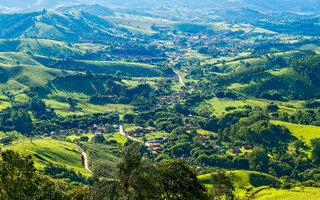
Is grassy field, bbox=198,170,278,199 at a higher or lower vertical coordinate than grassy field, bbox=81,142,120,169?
higher

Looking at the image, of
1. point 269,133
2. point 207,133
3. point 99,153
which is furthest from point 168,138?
point 269,133

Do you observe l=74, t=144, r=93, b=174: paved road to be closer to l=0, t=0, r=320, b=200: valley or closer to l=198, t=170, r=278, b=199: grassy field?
l=0, t=0, r=320, b=200: valley

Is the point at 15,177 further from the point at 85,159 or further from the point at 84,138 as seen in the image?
the point at 84,138


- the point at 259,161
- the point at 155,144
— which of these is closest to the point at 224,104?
the point at 155,144

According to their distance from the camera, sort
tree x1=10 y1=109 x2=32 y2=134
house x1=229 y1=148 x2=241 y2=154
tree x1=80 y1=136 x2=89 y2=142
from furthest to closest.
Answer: tree x1=10 y1=109 x2=32 y2=134 → tree x1=80 y1=136 x2=89 y2=142 → house x1=229 y1=148 x2=241 y2=154

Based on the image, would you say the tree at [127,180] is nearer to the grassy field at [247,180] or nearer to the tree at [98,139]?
the grassy field at [247,180]

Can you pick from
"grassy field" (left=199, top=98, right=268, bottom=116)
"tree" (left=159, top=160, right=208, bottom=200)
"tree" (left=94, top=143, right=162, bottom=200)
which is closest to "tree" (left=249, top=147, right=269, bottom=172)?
"grassy field" (left=199, top=98, right=268, bottom=116)

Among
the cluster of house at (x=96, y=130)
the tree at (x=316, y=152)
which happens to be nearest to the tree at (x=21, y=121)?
the cluster of house at (x=96, y=130)
